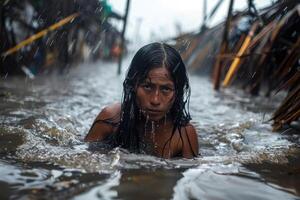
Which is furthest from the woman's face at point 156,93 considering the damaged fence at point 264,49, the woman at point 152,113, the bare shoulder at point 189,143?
the damaged fence at point 264,49

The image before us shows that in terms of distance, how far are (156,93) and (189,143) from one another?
20.7 inches

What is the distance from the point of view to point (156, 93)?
A: 121 inches

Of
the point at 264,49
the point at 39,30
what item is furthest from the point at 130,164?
the point at 39,30

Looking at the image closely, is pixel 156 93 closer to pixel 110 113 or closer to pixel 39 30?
pixel 110 113

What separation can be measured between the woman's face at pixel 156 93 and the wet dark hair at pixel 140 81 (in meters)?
0.05

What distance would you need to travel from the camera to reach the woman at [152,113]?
10.3 ft

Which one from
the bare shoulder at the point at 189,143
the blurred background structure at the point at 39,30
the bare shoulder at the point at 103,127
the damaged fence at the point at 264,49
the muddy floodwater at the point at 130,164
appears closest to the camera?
the muddy floodwater at the point at 130,164

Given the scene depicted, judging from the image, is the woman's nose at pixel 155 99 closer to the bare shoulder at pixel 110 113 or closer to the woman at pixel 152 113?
the woman at pixel 152 113

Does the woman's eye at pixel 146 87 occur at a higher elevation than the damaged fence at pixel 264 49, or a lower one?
lower

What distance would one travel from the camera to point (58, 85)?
7898mm

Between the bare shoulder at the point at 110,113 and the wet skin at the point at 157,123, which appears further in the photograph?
the bare shoulder at the point at 110,113

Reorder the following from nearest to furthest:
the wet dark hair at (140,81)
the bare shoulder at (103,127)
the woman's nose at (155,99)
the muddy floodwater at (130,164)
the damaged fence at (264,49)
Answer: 1. the muddy floodwater at (130,164)
2. the woman's nose at (155,99)
3. the wet dark hair at (140,81)
4. the bare shoulder at (103,127)
5. the damaged fence at (264,49)

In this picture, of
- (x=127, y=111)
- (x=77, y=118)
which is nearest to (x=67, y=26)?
(x=77, y=118)

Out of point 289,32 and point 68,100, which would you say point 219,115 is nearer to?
point 289,32
